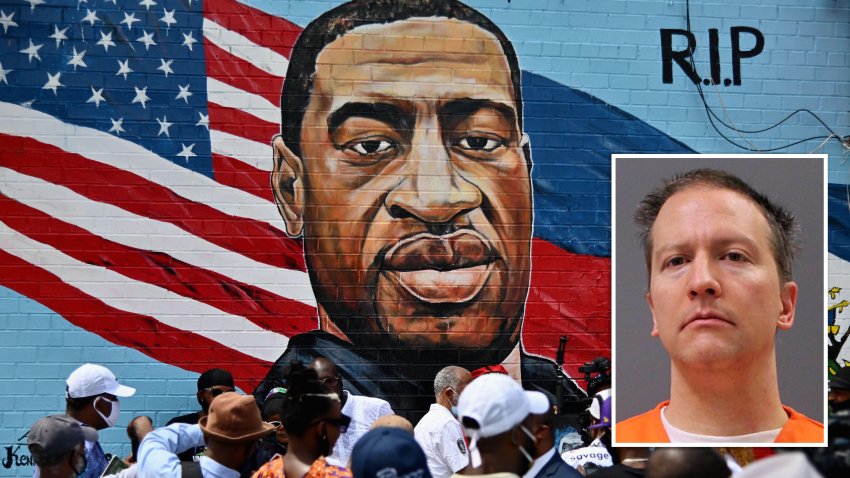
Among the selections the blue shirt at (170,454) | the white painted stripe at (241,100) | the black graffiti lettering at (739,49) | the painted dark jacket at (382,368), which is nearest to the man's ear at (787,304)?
the blue shirt at (170,454)

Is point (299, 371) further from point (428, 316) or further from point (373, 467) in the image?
point (428, 316)

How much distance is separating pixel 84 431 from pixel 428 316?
380 cm

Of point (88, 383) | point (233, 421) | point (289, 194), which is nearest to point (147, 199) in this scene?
point (289, 194)

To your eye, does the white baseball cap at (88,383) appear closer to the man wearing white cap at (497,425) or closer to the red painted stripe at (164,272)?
the red painted stripe at (164,272)

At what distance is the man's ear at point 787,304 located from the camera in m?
5.11

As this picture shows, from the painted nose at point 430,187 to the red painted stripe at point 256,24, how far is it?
4.20 ft

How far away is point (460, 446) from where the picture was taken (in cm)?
675

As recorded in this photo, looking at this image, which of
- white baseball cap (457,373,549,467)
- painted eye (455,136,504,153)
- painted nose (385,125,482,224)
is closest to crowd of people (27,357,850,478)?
white baseball cap (457,373,549,467)

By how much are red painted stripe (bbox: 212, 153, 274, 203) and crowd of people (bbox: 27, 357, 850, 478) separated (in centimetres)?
195

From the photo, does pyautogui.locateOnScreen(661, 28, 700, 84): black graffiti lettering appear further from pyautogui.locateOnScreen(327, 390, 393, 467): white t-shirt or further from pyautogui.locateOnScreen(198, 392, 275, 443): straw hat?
pyautogui.locateOnScreen(198, 392, 275, 443): straw hat

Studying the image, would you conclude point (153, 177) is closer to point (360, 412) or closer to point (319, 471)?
point (360, 412)

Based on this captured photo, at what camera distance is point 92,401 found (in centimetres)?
555

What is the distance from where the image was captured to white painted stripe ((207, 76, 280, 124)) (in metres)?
8.25

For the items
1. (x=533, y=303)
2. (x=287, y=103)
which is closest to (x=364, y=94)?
(x=287, y=103)
